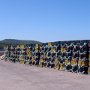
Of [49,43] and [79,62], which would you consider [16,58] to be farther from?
[79,62]

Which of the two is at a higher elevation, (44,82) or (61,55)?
(61,55)

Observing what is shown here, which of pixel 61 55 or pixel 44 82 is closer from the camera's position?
pixel 44 82

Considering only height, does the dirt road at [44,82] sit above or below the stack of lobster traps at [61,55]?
below

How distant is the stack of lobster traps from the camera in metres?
25.0

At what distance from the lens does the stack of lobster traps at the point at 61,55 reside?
25000mm

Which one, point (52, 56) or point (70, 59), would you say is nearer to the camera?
point (70, 59)

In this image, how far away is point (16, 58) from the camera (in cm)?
4378

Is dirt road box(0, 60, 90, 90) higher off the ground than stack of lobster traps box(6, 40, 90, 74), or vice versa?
stack of lobster traps box(6, 40, 90, 74)

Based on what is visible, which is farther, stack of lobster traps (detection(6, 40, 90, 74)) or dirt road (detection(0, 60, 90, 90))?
stack of lobster traps (detection(6, 40, 90, 74))

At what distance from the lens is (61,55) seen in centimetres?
2895

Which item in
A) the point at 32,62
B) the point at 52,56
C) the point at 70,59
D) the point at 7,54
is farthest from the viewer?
the point at 7,54

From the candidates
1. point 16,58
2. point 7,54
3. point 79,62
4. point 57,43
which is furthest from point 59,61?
point 7,54

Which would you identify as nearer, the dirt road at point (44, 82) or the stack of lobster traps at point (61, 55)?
the dirt road at point (44, 82)

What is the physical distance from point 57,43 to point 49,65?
2.60m
